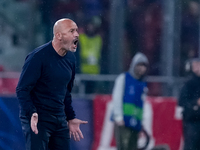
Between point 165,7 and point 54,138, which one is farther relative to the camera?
point 165,7

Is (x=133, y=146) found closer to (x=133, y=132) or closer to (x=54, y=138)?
(x=133, y=132)

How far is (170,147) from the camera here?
9047 mm

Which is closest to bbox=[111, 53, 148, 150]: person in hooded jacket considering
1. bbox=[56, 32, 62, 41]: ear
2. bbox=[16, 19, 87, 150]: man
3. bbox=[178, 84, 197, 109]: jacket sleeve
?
bbox=[178, 84, 197, 109]: jacket sleeve

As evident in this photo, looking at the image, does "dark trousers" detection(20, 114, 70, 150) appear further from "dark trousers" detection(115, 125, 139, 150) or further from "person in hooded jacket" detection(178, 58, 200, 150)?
"person in hooded jacket" detection(178, 58, 200, 150)

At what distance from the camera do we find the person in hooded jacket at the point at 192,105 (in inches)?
324

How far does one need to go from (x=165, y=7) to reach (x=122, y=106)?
3.16 m

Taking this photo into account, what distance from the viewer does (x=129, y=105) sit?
26.9 ft

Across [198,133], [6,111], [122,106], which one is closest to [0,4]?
[6,111]

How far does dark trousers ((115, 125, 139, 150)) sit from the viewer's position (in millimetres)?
8281

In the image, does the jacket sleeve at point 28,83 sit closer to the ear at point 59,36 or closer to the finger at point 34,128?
the finger at point 34,128

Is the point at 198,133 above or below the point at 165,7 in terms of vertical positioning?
below

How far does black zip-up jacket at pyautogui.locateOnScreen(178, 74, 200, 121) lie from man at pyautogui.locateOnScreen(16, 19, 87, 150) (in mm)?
3348

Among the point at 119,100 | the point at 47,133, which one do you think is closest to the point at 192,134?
the point at 119,100

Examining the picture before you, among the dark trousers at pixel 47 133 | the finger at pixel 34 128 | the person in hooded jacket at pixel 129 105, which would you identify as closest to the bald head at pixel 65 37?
the dark trousers at pixel 47 133
